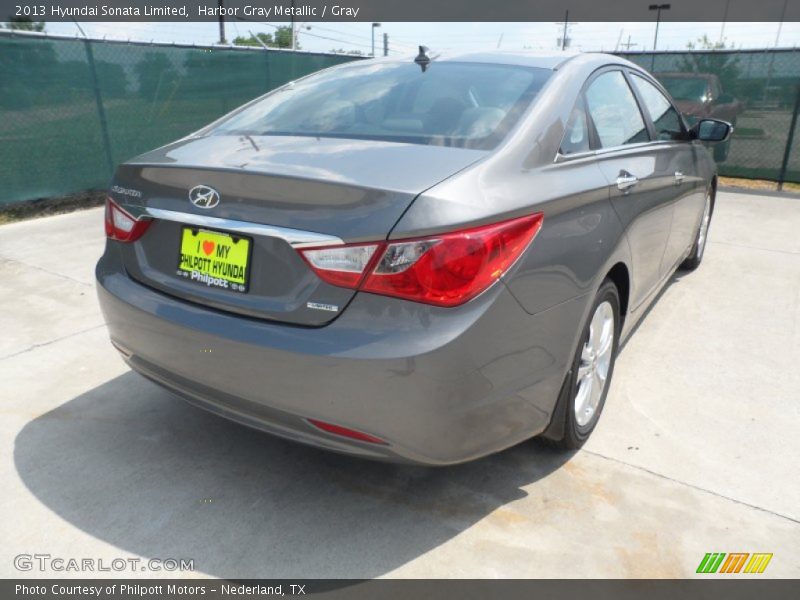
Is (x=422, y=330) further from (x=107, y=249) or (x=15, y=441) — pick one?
(x=15, y=441)

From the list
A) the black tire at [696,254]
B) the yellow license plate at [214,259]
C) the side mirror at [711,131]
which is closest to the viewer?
the yellow license plate at [214,259]

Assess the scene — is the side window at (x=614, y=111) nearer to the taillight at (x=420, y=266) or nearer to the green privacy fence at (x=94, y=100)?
the taillight at (x=420, y=266)

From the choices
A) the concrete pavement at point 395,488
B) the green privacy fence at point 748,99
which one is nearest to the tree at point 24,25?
the concrete pavement at point 395,488

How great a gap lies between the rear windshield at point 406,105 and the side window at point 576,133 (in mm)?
184

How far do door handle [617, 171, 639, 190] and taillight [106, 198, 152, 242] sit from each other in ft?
6.20

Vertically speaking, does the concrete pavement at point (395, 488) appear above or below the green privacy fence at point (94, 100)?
below

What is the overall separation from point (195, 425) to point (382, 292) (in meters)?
1.46

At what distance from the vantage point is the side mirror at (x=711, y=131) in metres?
4.06

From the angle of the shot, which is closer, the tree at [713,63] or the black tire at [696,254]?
the black tire at [696,254]

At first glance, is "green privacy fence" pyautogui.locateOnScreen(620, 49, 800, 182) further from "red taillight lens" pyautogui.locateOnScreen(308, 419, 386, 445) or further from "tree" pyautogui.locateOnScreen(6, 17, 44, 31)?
"red taillight lens" pyautogui.locateOnScreen(308, 419, 386, 445)

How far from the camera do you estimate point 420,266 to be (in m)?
1.84

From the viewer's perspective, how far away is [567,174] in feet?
7.78

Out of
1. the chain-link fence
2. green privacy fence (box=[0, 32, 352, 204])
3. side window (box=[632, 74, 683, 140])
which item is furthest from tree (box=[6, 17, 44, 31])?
side window (box=[632, 74, 683, 140])
